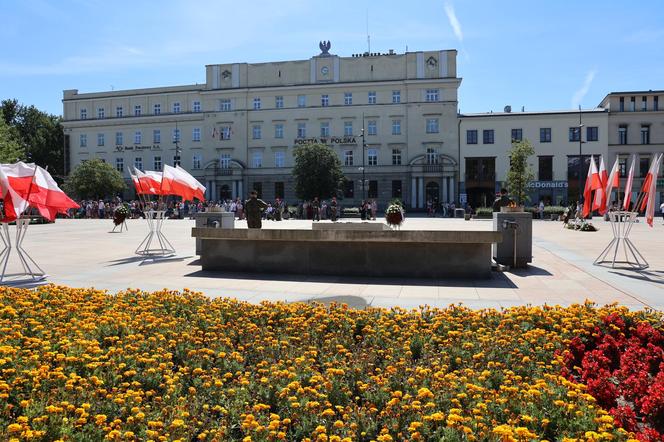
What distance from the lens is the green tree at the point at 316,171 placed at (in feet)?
188

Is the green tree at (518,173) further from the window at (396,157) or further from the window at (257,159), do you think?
the window at (257,159)

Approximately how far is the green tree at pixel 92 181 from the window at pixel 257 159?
16.7 metres

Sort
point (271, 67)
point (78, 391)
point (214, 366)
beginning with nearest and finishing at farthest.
→ point (78, 391), point (214, 366), point (271, 67)

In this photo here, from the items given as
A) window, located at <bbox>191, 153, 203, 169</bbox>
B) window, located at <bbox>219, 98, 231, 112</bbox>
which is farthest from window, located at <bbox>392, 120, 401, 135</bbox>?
window, located at <bbox>191, 153, 203, 169</bbox>

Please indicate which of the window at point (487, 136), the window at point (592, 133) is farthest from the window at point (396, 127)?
the window at point (592, 133)

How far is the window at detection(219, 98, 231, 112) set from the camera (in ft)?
226

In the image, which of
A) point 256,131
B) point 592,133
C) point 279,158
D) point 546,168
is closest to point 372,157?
point 279,158

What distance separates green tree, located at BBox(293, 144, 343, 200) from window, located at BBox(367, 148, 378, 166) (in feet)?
26.3

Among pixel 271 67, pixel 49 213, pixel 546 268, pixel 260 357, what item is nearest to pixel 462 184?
pixel 271 67

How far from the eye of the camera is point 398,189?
212ft

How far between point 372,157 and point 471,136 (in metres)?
12.3

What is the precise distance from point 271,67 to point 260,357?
66319mm

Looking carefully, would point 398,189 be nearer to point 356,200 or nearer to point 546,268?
point 356,200

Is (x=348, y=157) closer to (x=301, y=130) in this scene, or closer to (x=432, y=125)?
(x=301, y=130)
